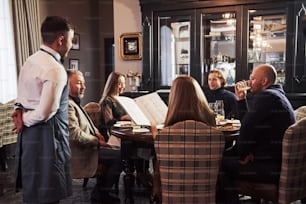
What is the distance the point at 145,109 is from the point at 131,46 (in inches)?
103

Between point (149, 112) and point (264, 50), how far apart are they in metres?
2.05

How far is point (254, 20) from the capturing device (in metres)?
3.87

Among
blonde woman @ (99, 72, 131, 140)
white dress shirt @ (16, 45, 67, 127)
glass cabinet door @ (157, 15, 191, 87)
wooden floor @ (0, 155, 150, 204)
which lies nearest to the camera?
white dress shirt @ (16, 45, 67, 127)

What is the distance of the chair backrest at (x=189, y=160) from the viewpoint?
68.4 inches

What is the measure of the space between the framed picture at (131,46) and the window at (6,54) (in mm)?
1564

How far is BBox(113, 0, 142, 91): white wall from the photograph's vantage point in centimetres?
489

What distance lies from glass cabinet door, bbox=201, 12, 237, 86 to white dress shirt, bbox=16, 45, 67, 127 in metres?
2.61

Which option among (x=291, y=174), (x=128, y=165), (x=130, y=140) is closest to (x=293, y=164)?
(x=291, y=174)

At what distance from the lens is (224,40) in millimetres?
4133

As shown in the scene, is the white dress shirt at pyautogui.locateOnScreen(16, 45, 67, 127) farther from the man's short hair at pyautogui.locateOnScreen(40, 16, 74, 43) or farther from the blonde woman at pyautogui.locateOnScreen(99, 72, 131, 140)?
the blonde woman at pyautogui.locateOnScreen(99, 72, 131, 140)

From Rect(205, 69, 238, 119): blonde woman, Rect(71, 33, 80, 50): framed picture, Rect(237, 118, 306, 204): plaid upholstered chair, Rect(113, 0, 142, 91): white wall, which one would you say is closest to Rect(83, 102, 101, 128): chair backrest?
Rect(205, 69, 238, 119): blonde woman

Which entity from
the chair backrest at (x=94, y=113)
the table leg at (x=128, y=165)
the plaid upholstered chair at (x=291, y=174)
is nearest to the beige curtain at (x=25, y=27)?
the chair backrest at (x=94, y=113)

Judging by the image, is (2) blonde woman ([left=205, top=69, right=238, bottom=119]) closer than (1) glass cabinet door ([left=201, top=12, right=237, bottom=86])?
Yes

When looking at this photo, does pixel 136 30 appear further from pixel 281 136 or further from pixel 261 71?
pixel 281 136
